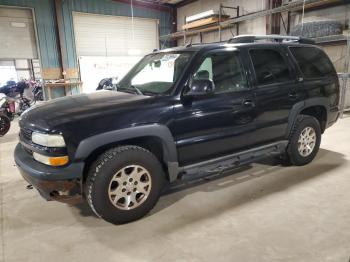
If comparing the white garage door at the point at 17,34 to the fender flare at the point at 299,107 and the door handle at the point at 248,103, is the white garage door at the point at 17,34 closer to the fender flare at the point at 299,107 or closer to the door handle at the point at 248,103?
the door handle at the point at 248,103

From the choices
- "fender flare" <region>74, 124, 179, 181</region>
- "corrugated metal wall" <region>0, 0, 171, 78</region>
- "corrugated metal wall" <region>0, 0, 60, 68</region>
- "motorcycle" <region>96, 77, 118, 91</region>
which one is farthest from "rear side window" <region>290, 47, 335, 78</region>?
"corrugated metal wall" <region>0, 0, 60, 68</region>

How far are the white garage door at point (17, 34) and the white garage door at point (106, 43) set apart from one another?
4.82 ft

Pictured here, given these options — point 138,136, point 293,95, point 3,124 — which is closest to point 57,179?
point 138,136

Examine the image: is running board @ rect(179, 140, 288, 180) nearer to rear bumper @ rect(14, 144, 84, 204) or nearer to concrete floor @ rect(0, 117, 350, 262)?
concrete floor @ rect(0, 117, 350, 262)

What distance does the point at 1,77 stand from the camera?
12461mm

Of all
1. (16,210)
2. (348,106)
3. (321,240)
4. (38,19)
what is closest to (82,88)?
(38,19)

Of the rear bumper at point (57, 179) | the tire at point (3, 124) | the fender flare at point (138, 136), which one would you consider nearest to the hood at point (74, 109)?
the fender flare at point (138, 136)

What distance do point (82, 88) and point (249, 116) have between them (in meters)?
8.58

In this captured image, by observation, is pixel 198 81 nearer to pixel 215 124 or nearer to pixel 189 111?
pixel 189 111

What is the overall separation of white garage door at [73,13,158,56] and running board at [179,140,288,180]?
884cm

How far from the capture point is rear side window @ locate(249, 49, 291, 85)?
9.88ft

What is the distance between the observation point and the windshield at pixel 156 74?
2.68 metres

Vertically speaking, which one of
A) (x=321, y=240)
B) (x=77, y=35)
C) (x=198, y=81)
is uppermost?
(x=77, y=35)

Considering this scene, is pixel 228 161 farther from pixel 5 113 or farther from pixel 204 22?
pixel 204 22
